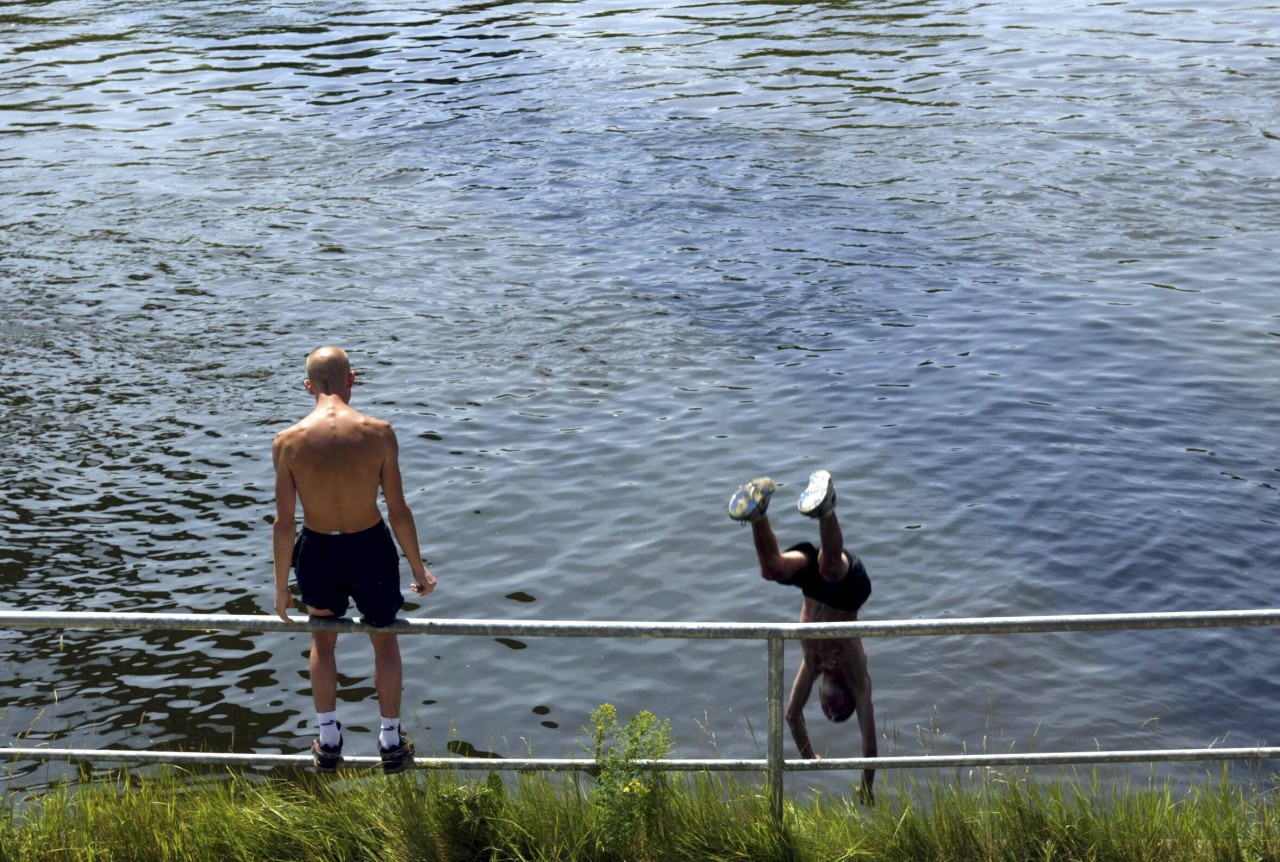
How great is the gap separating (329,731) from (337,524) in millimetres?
964

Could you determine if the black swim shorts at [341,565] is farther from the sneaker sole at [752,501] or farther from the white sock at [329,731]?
the sneaker sole at [752,501]

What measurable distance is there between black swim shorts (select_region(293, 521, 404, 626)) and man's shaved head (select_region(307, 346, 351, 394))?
2.25 feet

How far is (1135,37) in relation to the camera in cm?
3047

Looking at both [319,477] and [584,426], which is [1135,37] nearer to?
[584,426]

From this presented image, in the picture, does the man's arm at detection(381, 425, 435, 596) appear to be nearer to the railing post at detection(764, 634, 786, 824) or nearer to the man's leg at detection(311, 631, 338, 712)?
the man's leg at detection(311, 631, 338, 712)

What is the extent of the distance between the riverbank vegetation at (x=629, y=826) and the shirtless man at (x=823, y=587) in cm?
67

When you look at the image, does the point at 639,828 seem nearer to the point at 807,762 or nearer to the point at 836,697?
the point at 807,762

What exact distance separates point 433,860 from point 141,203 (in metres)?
19.1

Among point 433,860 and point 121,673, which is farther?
point 121,673

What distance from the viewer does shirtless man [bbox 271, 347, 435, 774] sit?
22.9 feet

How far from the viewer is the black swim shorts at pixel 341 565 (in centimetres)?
701

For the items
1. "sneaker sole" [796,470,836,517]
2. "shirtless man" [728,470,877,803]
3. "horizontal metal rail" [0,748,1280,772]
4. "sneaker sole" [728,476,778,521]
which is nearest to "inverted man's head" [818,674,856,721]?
"shirtless man" [728,470,877,803]

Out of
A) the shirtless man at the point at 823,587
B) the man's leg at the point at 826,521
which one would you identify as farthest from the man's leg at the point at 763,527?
the man's leg at the point at 826,521

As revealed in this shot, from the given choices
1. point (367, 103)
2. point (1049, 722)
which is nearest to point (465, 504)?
point (1049, 722)
